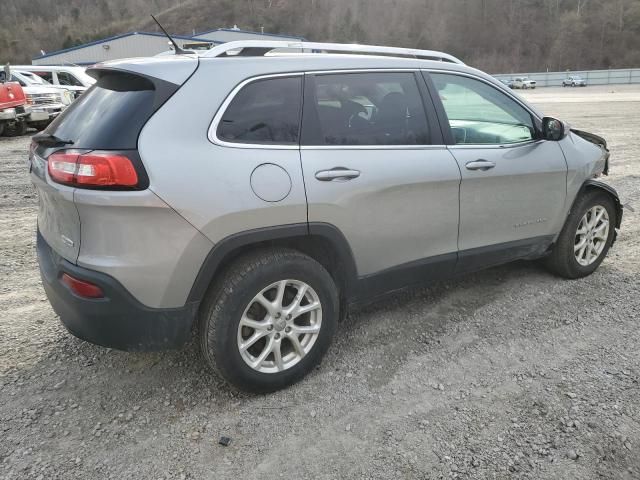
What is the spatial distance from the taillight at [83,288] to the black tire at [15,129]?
14.1 meters

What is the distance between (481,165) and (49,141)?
259cm

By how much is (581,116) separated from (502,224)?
18.1 m

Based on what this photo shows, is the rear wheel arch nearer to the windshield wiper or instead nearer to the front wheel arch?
the windshield wiper

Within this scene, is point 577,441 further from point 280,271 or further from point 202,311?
point 202,311

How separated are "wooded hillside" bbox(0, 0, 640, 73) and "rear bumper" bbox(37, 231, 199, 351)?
356 feet

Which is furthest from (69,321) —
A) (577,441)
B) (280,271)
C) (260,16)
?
(260,16)

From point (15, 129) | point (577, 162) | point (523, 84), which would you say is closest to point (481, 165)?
point (577, 162)

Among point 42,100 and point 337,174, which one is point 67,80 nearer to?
point 42,100

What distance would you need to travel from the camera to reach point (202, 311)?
2.79m

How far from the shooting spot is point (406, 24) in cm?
13250

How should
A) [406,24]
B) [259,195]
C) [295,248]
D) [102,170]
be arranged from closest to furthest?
[102,170]
[259,195]
[295,248]
[406,24]

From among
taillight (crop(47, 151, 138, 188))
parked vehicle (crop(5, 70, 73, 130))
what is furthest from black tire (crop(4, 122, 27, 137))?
taillight (crop(47, 151, 138, 188))

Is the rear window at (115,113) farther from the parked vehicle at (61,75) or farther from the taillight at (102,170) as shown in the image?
the parked vehicle at (61,75)

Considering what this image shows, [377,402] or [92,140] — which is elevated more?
[92,140]
